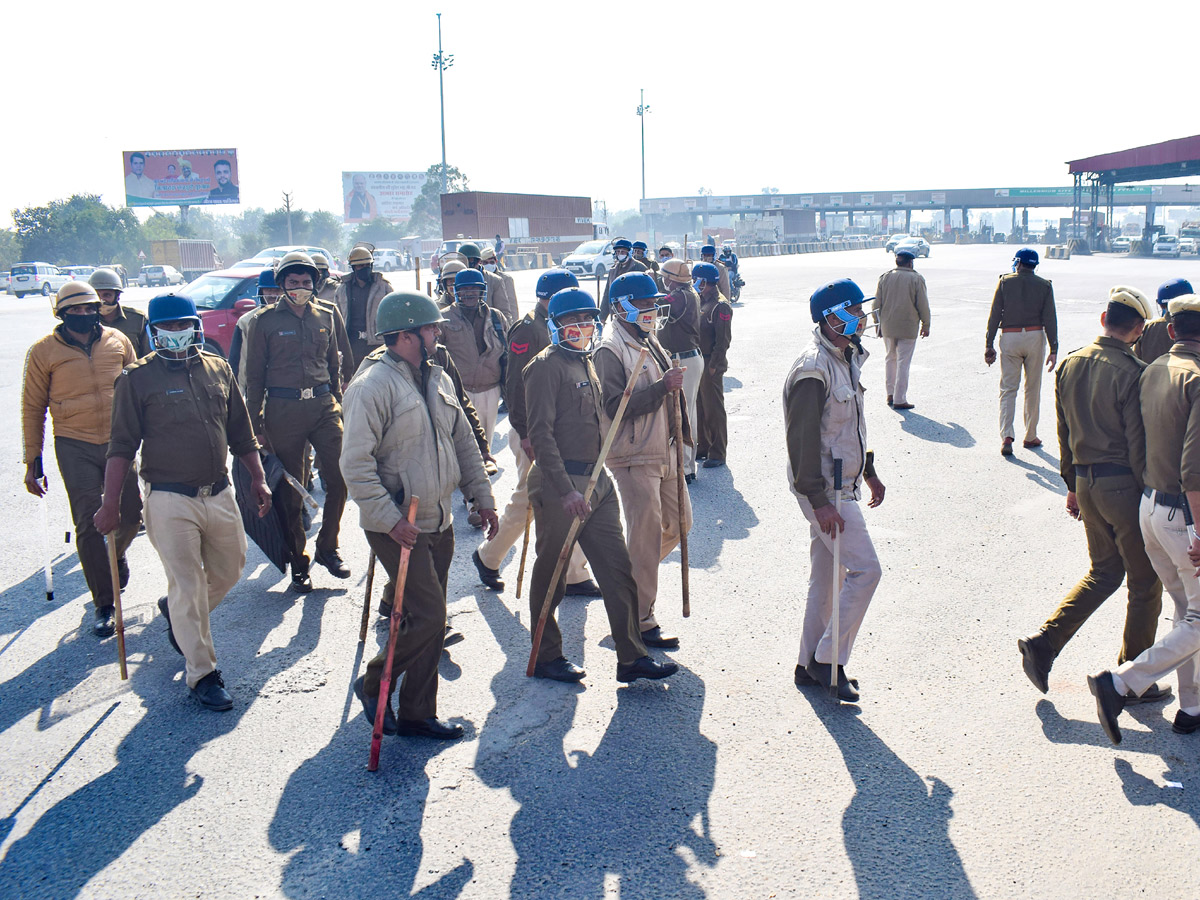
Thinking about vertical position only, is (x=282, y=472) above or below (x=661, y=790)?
above

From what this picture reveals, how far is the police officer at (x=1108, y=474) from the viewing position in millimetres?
4582

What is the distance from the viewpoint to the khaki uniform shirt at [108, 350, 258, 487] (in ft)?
16.1

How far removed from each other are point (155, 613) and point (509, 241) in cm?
5080

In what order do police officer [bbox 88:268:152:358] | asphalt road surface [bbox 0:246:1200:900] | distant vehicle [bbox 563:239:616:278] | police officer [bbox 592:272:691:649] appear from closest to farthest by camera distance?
1. asphalt road surface [bbox 0:246:1200:900]
2. police officer [bbox 592:272:691:649]
3. police officer [bbox 88:268:152:358]
4. distant vehicle [bbox 563:239:616:278]

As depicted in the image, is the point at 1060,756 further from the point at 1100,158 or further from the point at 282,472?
the point at 1100,158

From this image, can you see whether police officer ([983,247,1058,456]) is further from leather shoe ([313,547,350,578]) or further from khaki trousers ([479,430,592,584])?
leather shoe ([313,547,350,578])

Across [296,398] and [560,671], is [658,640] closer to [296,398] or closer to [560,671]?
[560,671]

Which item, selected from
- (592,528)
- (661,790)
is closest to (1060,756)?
(661,790)

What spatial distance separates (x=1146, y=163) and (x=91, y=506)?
62584 millimetres

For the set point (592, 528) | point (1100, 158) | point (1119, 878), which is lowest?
point (1119, 878)

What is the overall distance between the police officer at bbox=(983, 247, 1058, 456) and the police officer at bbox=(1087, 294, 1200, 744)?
18.9 feet

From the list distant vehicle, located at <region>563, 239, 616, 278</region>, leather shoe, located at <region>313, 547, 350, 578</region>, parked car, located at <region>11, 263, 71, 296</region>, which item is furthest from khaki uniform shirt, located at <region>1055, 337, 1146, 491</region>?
parked car, located at <region>11, 263, 71, 296</region>

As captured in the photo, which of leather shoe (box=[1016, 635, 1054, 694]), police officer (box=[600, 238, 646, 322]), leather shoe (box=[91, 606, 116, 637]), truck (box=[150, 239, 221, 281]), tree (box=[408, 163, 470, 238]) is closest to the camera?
leather shoe (box=[1016, 635, 1054, 694])

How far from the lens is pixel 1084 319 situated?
21.2 metres
